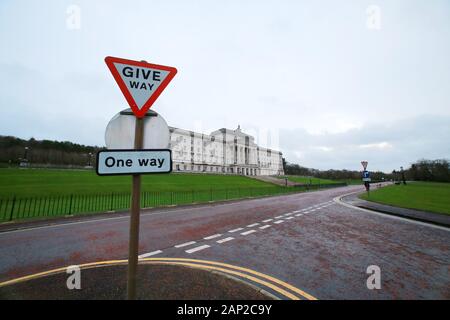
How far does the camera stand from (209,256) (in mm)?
5156

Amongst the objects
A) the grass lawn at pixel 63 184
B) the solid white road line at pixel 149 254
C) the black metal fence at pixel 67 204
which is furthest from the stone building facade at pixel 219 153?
the solid white road line at pixel 149 254

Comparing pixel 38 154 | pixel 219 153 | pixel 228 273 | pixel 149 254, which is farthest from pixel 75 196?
pixel 219 153

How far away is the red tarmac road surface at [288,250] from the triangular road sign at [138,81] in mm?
4091

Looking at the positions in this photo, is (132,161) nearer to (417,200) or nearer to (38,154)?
(417,200)

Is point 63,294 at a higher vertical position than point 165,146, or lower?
lower

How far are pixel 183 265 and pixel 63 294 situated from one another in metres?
2.12

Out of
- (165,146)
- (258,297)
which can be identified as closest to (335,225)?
(258,297)

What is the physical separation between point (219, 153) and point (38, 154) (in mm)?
65248

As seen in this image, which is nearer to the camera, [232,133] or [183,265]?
[183,265]

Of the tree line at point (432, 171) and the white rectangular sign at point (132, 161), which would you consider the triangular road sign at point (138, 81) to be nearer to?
the white rectangular sign at point (132, 161)

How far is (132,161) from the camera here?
2303 mm

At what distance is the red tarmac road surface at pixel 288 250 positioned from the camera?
13.0 feet

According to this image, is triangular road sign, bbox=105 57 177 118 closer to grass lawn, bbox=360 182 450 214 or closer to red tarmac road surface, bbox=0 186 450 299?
red tarmac road surface, bbox=0 186 450 299
